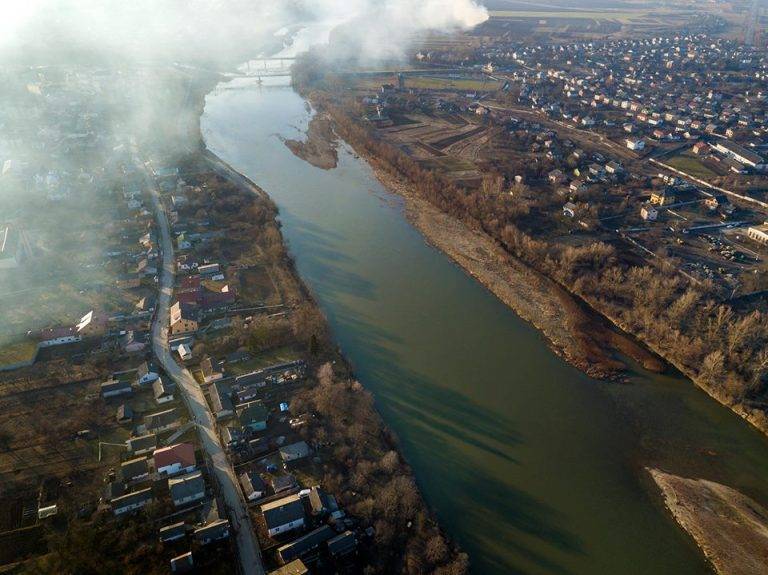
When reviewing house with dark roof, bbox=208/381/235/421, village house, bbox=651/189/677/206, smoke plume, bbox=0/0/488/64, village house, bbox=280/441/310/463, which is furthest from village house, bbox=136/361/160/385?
smoke plume, bbox=0/0/488/64

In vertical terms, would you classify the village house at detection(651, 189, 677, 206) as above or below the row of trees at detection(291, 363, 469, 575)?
above

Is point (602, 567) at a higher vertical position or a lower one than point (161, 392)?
lower

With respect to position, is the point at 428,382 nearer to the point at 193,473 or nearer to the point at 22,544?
the point at 193,473

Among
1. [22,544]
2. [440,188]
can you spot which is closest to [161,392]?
[22,544]

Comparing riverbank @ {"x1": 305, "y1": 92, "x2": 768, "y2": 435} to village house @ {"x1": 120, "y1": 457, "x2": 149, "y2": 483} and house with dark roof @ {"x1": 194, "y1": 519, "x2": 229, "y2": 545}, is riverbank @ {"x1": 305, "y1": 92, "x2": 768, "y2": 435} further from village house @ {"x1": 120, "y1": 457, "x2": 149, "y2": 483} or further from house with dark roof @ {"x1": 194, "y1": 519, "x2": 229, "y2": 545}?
village house @ {"x1": 120, "y1": 457, "x2": 149, "y2": 483}

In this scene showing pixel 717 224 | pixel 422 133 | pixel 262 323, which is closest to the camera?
pixel 262 323

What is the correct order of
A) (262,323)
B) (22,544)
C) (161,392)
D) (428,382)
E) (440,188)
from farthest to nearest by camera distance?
(440,188)
(262,323)
(428,382)
(161,392)
(22,544)

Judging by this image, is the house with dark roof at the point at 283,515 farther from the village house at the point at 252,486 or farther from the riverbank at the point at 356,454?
the riverbank at the point at 356,454
